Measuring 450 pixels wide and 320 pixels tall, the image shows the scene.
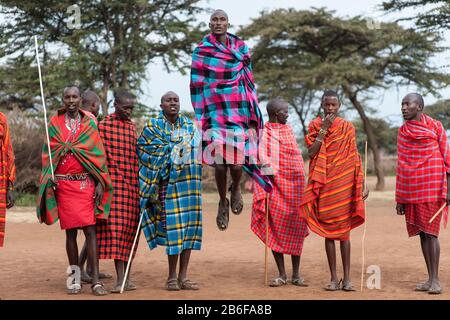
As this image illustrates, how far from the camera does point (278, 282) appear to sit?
22.9 ft

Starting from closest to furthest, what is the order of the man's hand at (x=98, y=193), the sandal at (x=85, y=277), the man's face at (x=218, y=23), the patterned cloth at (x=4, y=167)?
the patterned cloth at (x=4, y=167), the man's face at (x=218, y=23), the man's hand at (x=98, y=193), the sandal at (x=85, y=277)

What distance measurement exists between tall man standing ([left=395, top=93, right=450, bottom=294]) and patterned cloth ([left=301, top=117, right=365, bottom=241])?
58 centimetres

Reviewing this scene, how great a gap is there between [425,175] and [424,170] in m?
0.06

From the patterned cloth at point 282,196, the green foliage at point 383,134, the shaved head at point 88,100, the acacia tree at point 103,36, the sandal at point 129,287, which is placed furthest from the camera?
the green foliage at point 383,134

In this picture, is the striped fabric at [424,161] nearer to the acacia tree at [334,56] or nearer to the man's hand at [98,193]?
the man's hand at [98,193]

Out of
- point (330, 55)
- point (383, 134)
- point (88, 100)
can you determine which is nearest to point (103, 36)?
point (330, 55)

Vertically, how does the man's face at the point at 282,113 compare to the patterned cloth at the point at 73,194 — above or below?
above

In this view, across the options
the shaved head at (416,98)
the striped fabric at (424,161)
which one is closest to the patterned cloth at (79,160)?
the striped fabric at (424,161)

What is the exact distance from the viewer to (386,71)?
86.5 feet

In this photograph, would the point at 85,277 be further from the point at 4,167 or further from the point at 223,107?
the point at 223,107

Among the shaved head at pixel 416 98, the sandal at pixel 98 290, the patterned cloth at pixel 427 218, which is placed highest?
the shaved head at pixel 416 98

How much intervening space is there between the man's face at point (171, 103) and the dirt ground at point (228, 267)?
6.35ft

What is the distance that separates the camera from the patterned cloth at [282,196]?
23.8 feet

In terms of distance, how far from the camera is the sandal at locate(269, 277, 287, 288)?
6941mm
